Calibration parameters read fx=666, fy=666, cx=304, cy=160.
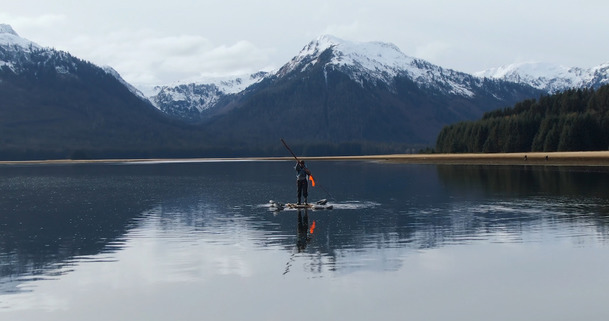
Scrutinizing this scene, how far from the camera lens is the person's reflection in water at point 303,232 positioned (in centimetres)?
3450

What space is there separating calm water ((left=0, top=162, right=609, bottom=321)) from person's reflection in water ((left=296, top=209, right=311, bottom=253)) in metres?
0.12

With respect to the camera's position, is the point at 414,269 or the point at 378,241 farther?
the point at 378,241

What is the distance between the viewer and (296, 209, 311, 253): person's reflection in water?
3450cm

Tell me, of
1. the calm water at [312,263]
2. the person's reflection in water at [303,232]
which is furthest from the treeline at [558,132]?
the person's reflection in water at [303,232]

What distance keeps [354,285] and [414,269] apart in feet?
13.0

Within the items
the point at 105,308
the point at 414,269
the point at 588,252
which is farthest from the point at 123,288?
the point at 588,252

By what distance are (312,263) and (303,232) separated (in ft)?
35.0

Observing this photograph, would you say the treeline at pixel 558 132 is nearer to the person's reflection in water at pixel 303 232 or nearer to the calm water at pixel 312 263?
the calm water at pixel 312 263

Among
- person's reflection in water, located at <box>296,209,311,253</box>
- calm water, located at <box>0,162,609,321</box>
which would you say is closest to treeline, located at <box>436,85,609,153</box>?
calm water, located at <box>0,162,609,321</box>

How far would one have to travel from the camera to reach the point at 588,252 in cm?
3028

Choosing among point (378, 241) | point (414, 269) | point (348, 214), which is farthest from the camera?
point (348, 214)

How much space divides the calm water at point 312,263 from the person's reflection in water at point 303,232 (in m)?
0.12

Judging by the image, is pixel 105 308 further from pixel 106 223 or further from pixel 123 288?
pixel 106 223

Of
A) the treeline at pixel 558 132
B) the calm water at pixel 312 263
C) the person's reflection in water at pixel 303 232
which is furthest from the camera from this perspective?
the treeline at pixel 558 132
